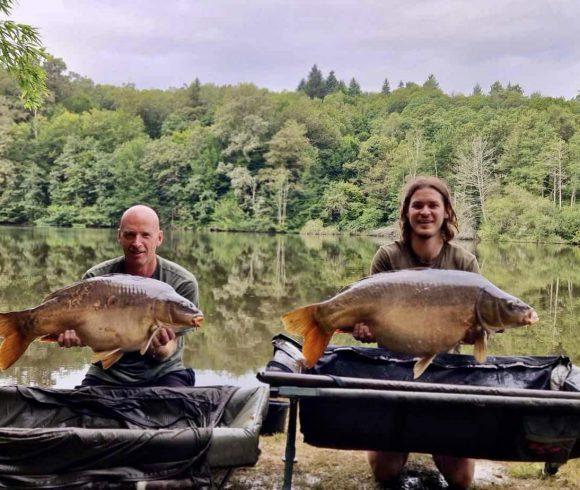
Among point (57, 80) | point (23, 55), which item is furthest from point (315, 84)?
point (23, 55)

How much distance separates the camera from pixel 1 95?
4488cm

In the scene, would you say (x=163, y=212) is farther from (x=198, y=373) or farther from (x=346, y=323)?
(x=346, y=323)

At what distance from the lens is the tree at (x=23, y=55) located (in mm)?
6016

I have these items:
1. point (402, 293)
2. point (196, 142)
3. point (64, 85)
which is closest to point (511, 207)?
point (196, 142)

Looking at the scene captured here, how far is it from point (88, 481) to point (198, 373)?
311 cm

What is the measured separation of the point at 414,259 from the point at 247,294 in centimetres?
754

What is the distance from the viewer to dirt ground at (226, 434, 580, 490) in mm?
2334

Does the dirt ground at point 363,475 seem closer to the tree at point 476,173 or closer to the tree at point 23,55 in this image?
the tree at point 23,55

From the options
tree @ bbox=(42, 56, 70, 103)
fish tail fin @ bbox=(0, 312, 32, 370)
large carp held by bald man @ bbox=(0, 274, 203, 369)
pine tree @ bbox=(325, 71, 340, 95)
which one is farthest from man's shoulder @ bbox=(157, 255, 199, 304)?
pine tree @ bbox=(325, 71, 340, 95)

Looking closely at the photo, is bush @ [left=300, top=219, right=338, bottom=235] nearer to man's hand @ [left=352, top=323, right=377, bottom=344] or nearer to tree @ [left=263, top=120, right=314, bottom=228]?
tree @ [left=263, top=120, right=314, bottom=228]

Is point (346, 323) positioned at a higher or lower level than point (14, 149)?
lower

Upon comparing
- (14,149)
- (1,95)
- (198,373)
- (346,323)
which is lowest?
(198,373)

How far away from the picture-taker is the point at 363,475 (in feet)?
8.00

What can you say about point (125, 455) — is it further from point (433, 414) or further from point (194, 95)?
point (194, 95)
